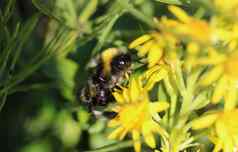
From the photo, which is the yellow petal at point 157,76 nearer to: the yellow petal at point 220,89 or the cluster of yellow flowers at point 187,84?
the cluster of yellow flowers at point 187,84

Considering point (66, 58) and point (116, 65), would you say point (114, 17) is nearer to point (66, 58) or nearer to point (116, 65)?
point (116, 65)

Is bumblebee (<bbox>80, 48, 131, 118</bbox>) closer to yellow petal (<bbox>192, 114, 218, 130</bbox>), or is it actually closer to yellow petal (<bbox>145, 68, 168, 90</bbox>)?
yellow petal (<bbox>145, 68, 168, 90</bbox>)

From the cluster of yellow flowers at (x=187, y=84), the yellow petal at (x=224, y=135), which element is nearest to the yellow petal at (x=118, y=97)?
the cluster of yellow flowers at (x=187, y=84)

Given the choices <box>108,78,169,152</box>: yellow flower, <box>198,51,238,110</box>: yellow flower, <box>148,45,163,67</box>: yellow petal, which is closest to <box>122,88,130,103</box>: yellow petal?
<box>108,78,169,152</box>: yellow flower

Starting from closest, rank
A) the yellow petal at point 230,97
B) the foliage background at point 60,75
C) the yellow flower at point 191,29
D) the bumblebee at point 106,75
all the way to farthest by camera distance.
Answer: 1. the yellow flower at point 191,29
2. the yellow petal at point 230,97
3. the bumblebee at point 106,75
4. the foliage background at point 60,75

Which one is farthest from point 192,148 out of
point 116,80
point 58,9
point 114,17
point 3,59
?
point 58,9
